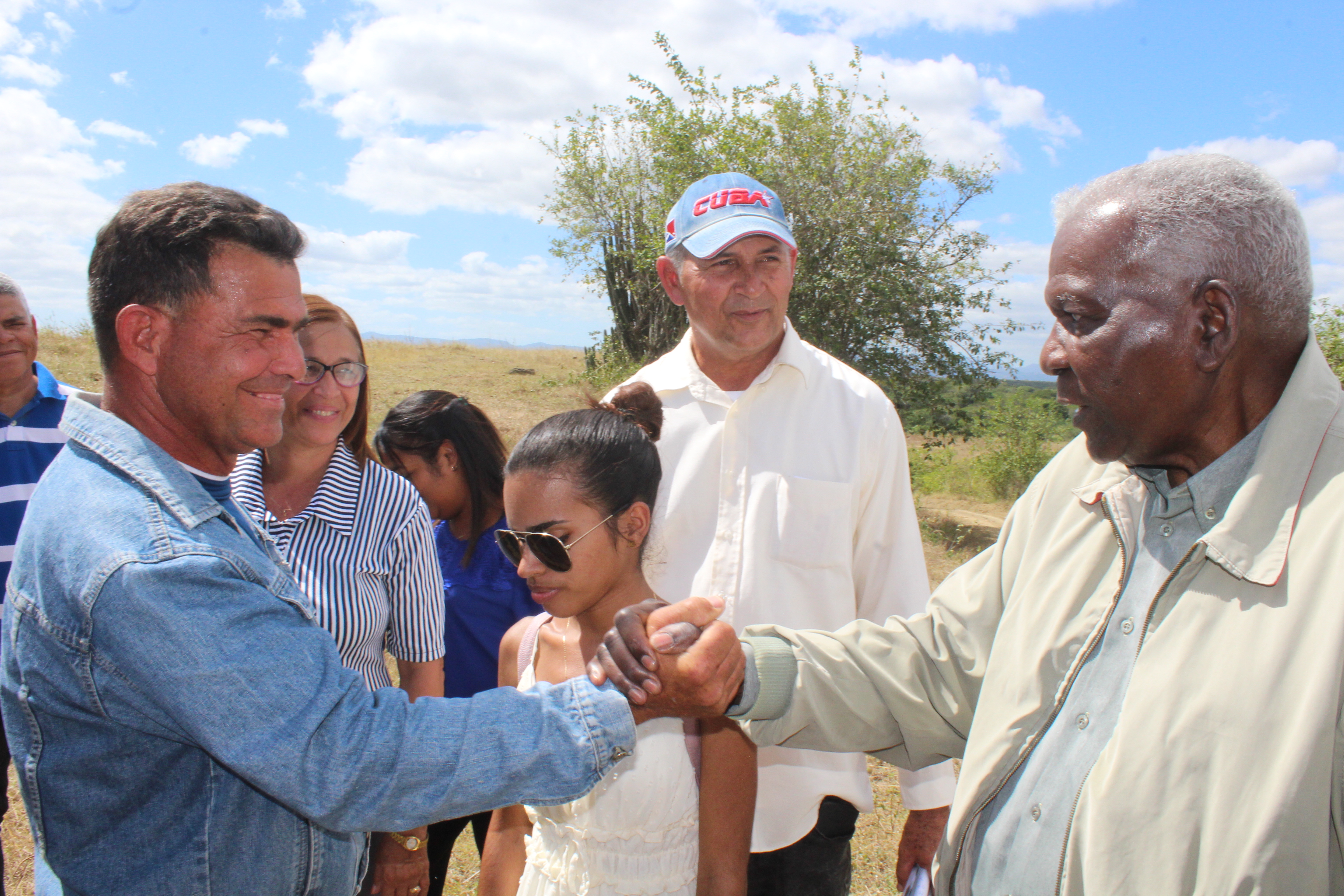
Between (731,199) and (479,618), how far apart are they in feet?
6.25

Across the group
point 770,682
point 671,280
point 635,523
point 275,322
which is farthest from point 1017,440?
point 275,322

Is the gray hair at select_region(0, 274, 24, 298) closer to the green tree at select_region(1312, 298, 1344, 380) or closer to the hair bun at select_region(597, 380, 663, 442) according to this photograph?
the hair bun at select_region(597, 380, 663, 442)

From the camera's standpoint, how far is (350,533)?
271 centimetres

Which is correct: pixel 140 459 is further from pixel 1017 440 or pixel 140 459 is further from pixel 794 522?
pixel 1017 440

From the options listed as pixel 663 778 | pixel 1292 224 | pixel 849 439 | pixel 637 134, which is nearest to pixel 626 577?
pixel 663 778

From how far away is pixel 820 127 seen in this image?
1096cm

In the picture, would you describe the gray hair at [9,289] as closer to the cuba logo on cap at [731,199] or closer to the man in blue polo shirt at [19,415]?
the man in blue polo shirt at [19,415]

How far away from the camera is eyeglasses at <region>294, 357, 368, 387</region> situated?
284 cm

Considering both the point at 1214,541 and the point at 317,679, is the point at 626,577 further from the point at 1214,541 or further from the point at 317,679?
the point at 1214,541

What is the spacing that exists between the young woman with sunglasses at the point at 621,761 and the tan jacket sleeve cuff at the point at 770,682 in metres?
0.14

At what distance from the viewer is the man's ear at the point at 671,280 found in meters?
3.11

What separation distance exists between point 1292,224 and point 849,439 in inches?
54.6

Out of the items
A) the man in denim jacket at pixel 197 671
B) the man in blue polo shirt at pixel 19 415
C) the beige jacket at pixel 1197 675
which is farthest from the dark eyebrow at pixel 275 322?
the man in blue polo shirt at pixel 19 415

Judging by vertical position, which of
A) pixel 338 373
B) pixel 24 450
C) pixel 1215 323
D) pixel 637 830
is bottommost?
pixel 637 830
